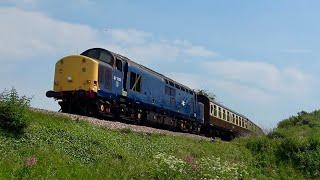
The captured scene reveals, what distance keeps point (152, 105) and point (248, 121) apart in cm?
2595

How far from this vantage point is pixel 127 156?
51.7 ft

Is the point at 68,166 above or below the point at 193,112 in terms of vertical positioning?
below

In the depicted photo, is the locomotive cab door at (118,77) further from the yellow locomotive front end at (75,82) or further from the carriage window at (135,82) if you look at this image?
the yellow locomotive front end at (75,82)

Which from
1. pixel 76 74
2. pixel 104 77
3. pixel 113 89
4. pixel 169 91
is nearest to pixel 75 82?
pixel 76 74

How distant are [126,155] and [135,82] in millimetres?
11237

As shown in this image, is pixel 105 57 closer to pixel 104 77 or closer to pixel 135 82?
pixel 104 77

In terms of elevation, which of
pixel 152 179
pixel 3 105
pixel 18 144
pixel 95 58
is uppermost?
pixel 95 58

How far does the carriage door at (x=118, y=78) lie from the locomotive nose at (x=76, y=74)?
1.64m

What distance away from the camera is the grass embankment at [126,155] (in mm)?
13117

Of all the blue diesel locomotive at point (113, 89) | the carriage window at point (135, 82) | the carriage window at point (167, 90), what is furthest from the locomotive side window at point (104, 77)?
the carriage window at point (167, 90)

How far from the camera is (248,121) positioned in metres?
52.5

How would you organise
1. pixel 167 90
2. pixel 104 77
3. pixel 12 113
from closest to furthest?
pixel 12 113, pixel 104 77, pixel 167 90

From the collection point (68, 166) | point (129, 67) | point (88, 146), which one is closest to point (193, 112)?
point (129, 67)

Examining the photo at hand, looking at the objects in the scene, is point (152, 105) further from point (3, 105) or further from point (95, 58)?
point (3, 105)
